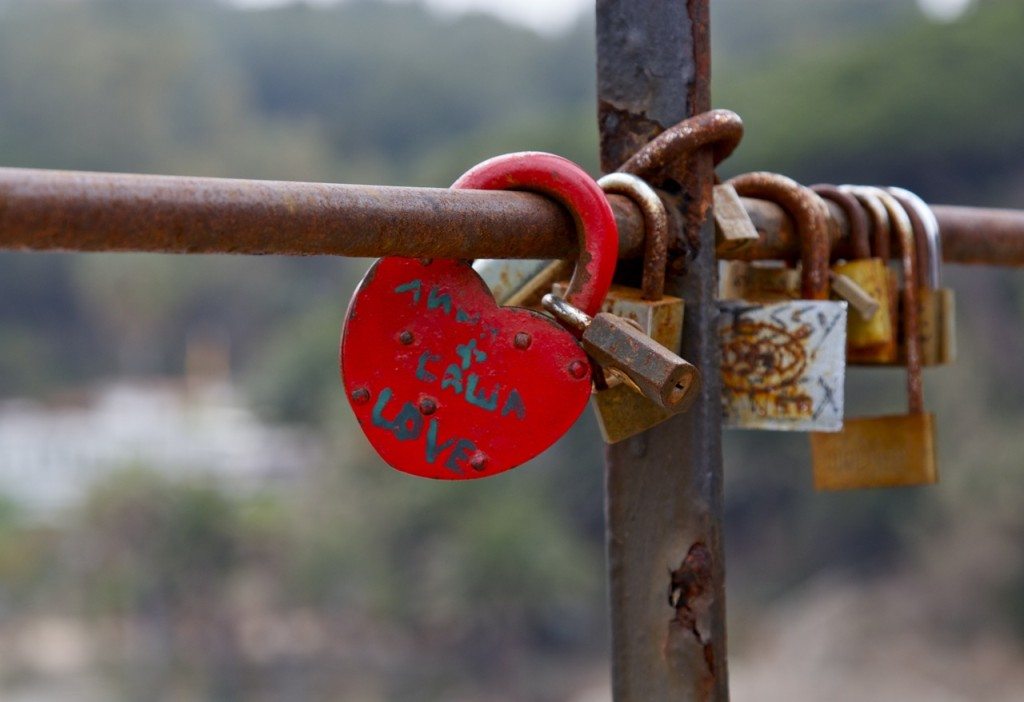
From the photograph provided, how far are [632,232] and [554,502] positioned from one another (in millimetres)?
14217

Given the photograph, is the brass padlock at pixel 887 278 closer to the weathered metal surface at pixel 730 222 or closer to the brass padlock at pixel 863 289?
the brass padlock at pixel 863 289

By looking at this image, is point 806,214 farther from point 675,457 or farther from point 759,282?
point 675,457

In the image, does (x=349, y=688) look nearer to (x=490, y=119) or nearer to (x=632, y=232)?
(x=632, y=232)

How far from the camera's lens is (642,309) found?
25.1 inches

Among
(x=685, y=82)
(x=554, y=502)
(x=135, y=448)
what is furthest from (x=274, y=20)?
(x=685, y=82)

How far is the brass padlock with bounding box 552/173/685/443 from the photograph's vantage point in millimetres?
641

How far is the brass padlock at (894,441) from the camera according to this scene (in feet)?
2.68

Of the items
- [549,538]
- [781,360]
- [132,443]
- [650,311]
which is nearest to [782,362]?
[781,360]

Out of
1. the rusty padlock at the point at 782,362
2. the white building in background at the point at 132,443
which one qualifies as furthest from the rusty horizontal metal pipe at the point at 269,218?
the white building in background at the point at 132,443

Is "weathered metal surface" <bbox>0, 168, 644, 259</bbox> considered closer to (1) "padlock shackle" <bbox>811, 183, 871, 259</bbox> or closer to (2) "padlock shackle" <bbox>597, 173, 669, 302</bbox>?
(2) "padlock shackle" <bbox>597, 173, 669, 302</bbox>

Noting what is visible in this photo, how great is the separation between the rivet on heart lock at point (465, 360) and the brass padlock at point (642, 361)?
16mm

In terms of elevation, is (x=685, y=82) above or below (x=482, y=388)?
above

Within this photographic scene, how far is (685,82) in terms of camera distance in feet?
2.20

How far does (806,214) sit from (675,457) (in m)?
0.16
